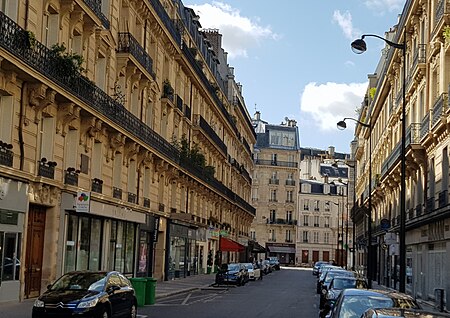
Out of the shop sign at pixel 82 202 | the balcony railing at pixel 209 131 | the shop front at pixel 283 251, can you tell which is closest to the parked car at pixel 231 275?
the balcony railing at pixel 209 131

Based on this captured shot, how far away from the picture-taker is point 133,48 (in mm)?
32344

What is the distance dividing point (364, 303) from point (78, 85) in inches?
622

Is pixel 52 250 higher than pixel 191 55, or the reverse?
pixel 191 55

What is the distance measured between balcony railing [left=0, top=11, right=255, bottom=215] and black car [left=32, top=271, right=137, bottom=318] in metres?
6.52

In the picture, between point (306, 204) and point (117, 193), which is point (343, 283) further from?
point (306, 204)

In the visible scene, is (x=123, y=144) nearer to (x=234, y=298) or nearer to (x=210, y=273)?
(x=234, y=298)

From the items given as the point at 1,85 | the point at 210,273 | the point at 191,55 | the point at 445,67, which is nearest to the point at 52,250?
the point at 1,85

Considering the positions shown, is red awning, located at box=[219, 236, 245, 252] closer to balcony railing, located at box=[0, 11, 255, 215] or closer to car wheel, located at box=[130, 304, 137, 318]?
balcony railing, located at box=[0, 11, 255, 215]

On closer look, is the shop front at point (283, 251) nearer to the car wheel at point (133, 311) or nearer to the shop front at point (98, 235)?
the shop front at point (98, 235)

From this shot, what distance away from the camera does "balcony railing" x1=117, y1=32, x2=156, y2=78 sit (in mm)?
31578

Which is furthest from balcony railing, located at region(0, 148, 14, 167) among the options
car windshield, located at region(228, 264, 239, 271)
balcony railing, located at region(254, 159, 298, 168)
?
balcony railing, located at region(254, 159, 298, 168)

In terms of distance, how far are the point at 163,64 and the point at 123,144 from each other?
9882 millimetres

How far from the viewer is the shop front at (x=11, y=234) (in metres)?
20.9

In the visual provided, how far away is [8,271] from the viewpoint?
21.4 metres
